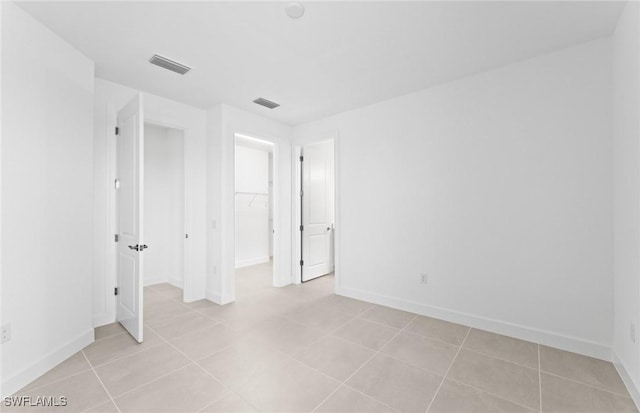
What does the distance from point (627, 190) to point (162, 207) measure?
569 cm

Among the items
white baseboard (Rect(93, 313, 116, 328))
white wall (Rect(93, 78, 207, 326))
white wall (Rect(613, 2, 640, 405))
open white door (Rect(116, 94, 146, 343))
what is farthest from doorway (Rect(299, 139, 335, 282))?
white wall (Rect(613, 2, 640, 405))

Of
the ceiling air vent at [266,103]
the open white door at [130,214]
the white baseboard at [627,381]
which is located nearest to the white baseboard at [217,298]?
the open white door at [130,214]

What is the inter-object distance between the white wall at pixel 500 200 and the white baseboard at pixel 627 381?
12cm

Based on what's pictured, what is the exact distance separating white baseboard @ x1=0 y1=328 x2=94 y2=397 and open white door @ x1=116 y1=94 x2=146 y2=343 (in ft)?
1.26

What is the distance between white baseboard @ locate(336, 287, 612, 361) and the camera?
7.93ft

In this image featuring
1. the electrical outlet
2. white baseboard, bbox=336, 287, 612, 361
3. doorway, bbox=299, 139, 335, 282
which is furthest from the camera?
doorway, bbox=299, 139, 335, 282

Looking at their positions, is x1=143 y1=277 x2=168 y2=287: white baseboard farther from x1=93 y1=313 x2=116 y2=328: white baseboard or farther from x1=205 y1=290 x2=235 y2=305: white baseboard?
x1=93 y1=313 x2=116 y2=328: white baseboard

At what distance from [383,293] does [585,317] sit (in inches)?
79.1

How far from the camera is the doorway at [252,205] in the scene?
20.9 feet

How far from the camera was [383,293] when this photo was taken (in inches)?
150

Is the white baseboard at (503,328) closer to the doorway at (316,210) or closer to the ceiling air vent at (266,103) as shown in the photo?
the doorway at (316,210)

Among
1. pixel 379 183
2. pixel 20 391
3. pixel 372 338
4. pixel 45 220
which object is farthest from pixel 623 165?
pixel 20 391

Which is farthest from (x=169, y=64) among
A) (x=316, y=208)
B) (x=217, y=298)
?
(x=316, y=208)

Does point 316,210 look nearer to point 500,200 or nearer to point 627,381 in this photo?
point 500,200
